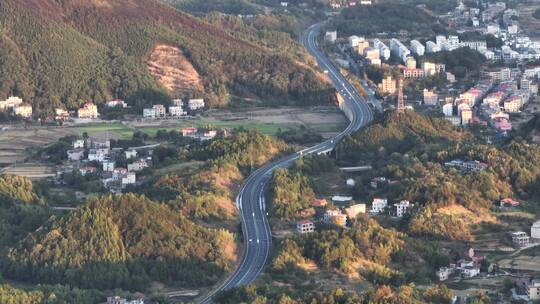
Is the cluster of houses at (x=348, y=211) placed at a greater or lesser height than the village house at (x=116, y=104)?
lesser

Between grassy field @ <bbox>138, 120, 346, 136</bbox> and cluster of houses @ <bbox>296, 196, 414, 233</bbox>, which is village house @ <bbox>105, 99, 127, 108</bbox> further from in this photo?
cluster of houses @ <bbox>296, 196, 414, 233</bbox>

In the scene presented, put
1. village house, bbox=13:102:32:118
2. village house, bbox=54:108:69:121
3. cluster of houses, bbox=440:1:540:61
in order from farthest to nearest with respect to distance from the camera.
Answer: cluster of houses, bbox=440:1:540:61, village house, bbox=13:102:32:118, village house, bbox=54:108:69:121

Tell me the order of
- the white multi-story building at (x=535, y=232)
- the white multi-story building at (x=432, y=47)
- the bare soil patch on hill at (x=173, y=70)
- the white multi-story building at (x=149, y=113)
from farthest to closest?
the white multi-story building at (x=432, y=47) → the bare soil patch on hill at (x=173, y=70) → the white multi-story building at (x=149, y=113) → the white multi-story building at (x=535, y=232)

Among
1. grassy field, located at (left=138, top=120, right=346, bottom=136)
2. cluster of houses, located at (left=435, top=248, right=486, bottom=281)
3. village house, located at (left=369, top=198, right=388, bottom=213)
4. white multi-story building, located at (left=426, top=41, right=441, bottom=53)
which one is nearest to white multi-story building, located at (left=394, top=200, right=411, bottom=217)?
village house, located at (left=369, top=198, right=388, bottom=213)

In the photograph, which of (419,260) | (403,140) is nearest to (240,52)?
(403,140)

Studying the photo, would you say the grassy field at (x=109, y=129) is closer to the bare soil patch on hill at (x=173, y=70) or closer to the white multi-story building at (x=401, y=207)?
the bare soil patch on hill at (x=173, y=70)

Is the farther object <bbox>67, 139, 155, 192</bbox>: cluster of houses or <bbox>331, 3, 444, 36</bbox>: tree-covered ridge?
<bbox>331, 3, 444, 36</bbox>: tree-covered ridge

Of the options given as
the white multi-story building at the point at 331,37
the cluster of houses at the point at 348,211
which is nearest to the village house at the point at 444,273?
the cluster of houses at the point at 348,211
